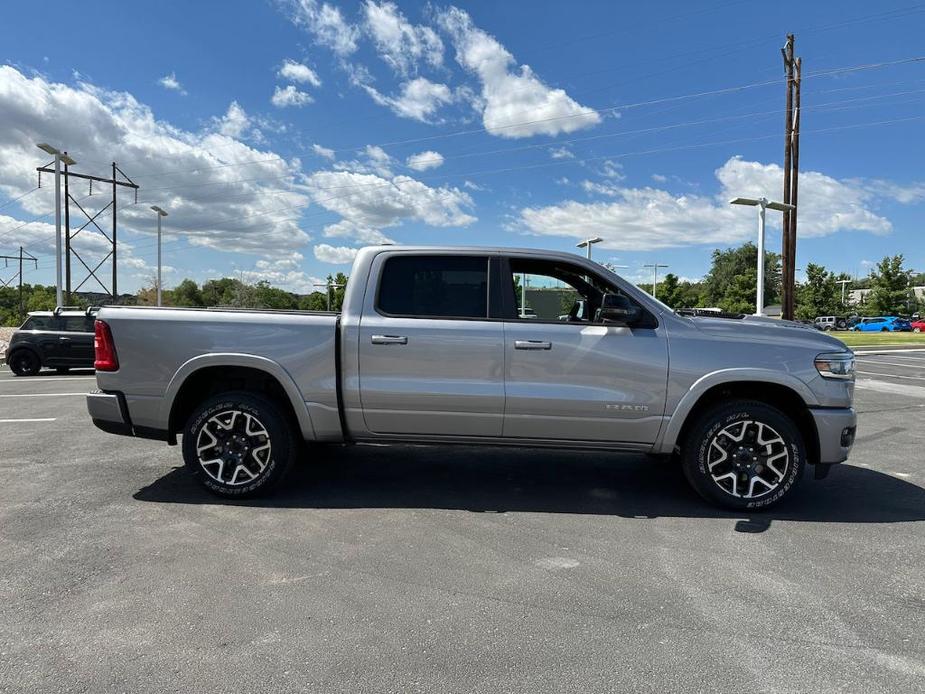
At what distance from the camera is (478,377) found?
172 inches

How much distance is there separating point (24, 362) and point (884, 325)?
69542mm

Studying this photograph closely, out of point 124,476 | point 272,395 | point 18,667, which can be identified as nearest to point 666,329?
point 272,395

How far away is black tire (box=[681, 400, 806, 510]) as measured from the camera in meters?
4.27

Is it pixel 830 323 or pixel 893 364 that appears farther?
pixel 830 323

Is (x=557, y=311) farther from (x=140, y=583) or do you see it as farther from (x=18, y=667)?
(x=18, y=667)

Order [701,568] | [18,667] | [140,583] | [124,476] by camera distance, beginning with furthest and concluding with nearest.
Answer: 1. [124,476]
2. [701,568]
3. [140,583]
4. [18,667]

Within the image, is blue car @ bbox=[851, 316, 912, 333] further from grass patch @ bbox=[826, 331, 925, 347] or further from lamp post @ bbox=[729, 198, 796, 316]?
lamp post @ bbox=[729, 198, 796, 316]

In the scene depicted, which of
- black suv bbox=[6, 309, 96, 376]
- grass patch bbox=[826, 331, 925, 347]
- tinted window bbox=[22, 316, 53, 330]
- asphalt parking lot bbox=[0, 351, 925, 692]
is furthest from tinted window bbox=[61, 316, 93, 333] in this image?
grass patch bbox=[826, 331, 925, 347]

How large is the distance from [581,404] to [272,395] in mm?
2415

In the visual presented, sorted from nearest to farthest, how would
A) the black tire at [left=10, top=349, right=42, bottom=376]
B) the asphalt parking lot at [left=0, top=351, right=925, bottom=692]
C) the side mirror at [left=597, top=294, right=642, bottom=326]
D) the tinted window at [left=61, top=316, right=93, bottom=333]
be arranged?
1. the asphalt parking lot at [left=0, top=351, right=925, bottom=692]
2. the side mirror at [left=597, top=294, right=642, bottom=326]
3. the black tire at [left=10, top=349, right=42, bottom=376]
4. the tinted window at [left=61, top=316, right=93, bottom=333]


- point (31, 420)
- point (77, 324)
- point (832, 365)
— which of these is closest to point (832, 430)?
point (832, 365)

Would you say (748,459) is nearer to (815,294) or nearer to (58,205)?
(58,205)

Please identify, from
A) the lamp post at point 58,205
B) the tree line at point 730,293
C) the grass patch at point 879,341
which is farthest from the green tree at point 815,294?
the lamp post at point 58,205

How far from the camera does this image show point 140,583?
10.4ft
